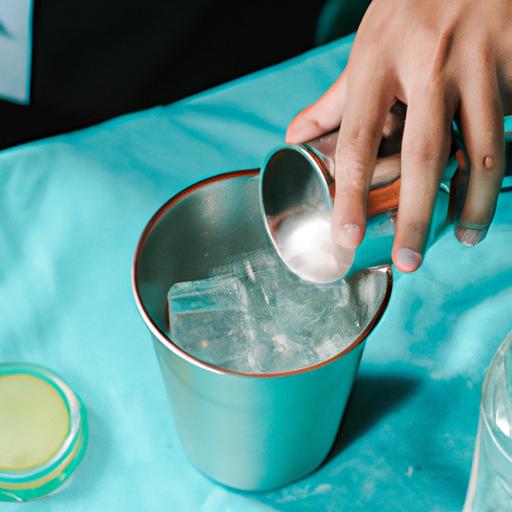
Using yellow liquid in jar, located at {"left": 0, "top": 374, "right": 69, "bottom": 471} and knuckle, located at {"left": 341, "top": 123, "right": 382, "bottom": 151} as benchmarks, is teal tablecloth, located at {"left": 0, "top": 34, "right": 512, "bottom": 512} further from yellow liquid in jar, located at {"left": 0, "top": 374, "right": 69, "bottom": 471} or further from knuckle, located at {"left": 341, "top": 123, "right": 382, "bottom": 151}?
knuckle, located at {"left": 341, "top": 123, "right": 382, "bottom": 151}

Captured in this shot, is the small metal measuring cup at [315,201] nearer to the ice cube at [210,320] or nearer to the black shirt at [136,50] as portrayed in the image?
the ice cube at [210,320]

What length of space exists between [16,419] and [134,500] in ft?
0.38

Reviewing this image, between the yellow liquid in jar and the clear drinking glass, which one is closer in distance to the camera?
the clear drinking glass

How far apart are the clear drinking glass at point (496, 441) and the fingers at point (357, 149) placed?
0.37 feet

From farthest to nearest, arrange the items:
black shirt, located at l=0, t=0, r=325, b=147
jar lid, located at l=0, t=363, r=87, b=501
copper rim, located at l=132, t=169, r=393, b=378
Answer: black shirt, located at l=0, t=0, r=325, b=147 → jar lid, located at l=0, t=363, r=87, b=501 → copper rim, located at l=132, t=169, r=393, b=378

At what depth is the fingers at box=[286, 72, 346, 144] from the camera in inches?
22.7

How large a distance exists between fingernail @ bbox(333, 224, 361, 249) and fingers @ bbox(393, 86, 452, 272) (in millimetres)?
31

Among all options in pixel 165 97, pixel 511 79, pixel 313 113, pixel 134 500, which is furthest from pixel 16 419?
pixel 165 97

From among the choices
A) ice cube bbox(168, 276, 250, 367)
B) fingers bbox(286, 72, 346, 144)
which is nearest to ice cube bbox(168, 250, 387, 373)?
ice cube bbox(168, 276, 250, 367)

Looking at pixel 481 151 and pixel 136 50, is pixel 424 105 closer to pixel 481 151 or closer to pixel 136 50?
pixel 481 151

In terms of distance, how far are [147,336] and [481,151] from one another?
1.06ft

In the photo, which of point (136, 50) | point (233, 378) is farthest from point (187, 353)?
point (136, 50)

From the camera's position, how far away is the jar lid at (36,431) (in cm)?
52

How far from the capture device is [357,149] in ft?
1.48
